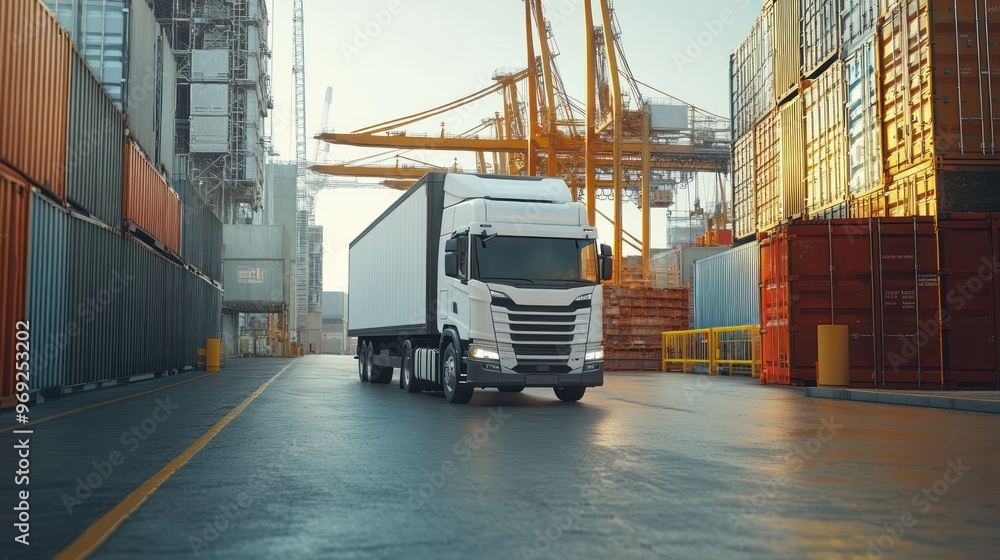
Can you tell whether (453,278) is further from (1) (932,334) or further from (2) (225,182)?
(2) (225,182)

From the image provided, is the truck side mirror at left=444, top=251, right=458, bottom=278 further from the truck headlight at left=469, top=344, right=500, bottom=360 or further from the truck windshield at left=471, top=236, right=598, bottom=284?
the truck headlight at left=469, top=344, right=500, bottom=360

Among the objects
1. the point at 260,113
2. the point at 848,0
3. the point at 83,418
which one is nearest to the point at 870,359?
the point at 848,0

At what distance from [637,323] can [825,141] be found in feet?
42.6

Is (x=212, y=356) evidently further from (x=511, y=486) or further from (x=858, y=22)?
(x=511, y=486)

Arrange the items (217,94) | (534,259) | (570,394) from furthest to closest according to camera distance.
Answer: (217,94), (570,394), (534,259)

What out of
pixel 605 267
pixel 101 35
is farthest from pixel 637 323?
pixel 605 267

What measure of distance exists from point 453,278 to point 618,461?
6574mm

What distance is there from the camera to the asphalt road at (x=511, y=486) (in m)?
4.36

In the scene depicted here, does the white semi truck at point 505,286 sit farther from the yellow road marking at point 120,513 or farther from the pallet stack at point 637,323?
the pallet stack at point 637,323

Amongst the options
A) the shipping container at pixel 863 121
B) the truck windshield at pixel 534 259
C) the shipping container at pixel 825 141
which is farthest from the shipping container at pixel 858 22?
the truck windshield at pixel 534 259

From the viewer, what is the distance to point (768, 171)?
85.3 ft

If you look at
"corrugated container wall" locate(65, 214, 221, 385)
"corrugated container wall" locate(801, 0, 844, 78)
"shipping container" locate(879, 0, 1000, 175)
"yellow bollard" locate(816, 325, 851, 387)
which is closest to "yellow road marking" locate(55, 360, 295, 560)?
"corrugated container wall" locate(65, 214, 221, 385)

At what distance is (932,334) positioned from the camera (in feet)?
56.5

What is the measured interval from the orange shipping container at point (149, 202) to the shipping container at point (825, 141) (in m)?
15.3
